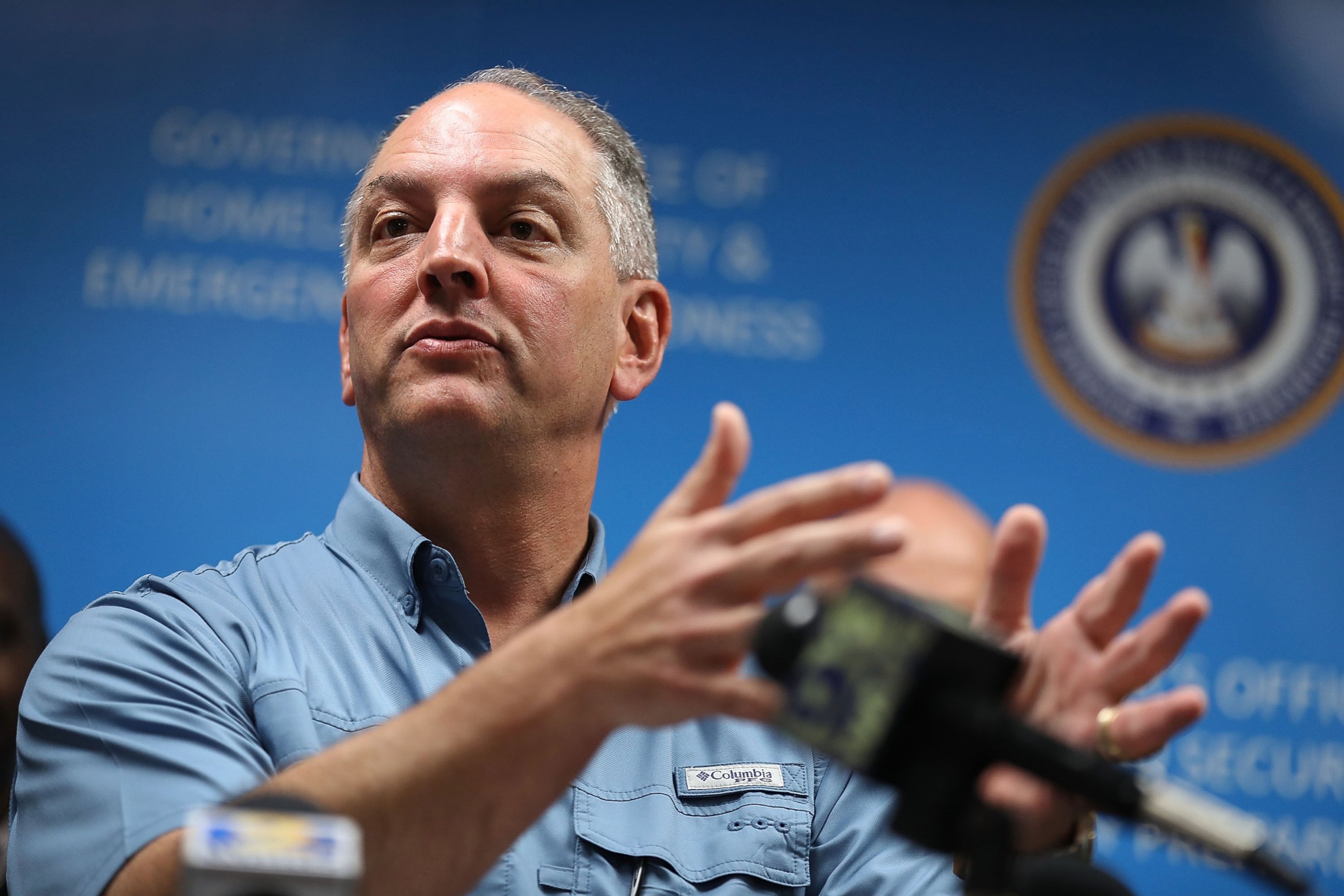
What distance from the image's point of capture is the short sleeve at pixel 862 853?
1621mm

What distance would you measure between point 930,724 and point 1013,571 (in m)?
0.33

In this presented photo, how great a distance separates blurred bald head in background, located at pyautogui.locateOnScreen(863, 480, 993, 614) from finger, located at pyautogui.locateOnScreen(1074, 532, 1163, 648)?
1.02 m

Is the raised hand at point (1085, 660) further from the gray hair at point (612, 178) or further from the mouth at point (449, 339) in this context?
the gray hair at point (612, 178)

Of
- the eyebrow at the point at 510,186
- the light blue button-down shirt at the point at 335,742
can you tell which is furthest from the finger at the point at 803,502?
the eyebrow at the point at 510,186

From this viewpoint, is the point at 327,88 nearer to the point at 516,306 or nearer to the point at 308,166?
the point at 308,166

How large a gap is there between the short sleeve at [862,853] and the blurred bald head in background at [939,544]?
20.4 inches

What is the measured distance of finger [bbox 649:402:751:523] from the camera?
99 cm

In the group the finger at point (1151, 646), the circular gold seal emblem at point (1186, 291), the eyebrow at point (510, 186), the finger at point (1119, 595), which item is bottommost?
the finger at point (1151, 646)

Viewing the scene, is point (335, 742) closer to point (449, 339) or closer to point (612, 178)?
point (449, 339)

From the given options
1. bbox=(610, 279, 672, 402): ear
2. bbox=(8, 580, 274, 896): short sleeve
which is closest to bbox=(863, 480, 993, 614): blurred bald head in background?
bbox=(610, 279, 672, 402): ear

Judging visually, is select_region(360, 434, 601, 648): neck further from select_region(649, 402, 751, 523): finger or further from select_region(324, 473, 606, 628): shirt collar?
select_region(649, 402, 751, 523): finger

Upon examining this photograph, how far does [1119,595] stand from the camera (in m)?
1.09

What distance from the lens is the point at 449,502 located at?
6.13ft

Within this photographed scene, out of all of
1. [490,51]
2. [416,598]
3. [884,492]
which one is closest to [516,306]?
[416,598]
